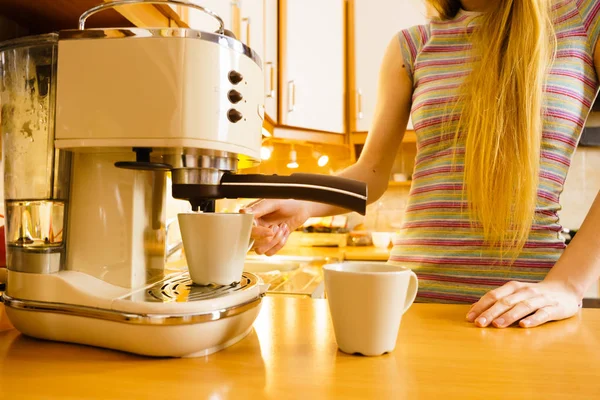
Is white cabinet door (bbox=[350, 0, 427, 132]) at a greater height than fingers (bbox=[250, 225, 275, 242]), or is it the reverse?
white cabinet door (bbox=[350, 0, 427, 132])

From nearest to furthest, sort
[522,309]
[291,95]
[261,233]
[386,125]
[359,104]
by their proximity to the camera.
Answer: [522,309] < [261,233] < [386,125] < [291,95] < [359,104]

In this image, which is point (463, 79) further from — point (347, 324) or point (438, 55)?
point (347, 324)

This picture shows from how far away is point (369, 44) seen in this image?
232 cm

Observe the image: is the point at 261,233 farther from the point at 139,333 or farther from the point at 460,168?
the point at 460,168

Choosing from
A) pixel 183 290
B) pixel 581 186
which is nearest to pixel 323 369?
pixel 183 290

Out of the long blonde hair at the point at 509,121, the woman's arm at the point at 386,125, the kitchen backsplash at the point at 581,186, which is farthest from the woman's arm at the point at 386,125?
the kitchen backsplash at the point at 581,186

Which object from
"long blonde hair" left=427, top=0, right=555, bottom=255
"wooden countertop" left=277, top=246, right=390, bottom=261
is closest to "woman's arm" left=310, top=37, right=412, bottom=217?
"long blonde hair" left=427, top=0, right=555, bottom=255

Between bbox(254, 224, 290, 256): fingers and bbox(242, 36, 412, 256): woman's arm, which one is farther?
bbox(242, 36, 412, 256): woman's arm

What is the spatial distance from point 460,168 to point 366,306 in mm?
485

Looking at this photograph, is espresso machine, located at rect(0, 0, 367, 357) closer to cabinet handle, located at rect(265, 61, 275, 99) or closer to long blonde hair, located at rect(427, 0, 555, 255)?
long blonde hair, located at rect(427, 0, 555, 255)

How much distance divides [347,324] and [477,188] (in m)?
0.40

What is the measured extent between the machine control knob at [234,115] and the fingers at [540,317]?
1.32 feet

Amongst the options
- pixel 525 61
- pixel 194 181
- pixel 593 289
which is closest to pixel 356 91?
pixel 593 289

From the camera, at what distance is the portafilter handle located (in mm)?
448
